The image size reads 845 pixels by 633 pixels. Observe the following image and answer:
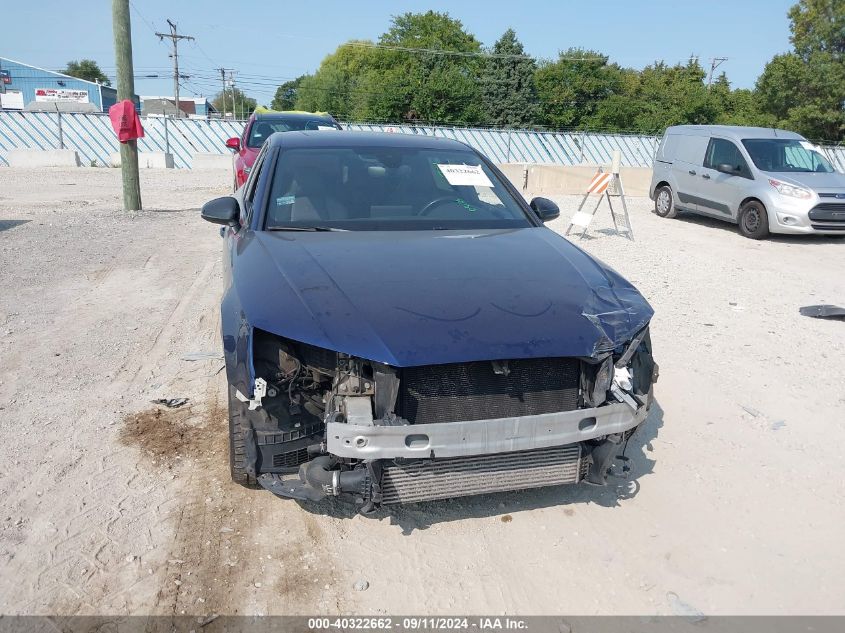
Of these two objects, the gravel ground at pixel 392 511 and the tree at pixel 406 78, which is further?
the tree at pixel 406 78

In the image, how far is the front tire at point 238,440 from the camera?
285cm

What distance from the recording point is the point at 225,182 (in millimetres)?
20938

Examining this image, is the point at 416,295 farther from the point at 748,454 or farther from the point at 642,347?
the point at 748,454

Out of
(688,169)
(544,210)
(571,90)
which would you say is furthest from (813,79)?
(544,210)

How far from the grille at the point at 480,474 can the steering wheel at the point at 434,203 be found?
6.03 ft

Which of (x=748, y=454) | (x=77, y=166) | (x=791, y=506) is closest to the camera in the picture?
(x=791, y=506)

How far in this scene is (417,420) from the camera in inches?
106

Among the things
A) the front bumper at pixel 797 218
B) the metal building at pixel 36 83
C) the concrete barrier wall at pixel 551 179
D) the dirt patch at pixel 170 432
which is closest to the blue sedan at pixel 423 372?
the dirt patch at pixel 170 432

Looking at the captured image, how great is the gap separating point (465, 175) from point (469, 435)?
226 cm

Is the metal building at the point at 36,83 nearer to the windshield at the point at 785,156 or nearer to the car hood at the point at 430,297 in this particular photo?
the windshield at the point at 785,156

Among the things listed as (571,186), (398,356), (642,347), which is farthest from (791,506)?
(571,186)

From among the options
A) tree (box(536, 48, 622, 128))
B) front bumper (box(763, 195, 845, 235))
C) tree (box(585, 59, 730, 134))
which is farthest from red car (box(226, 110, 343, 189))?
tree (box(536, 48, 622, 128))

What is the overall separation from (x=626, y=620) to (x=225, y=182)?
20.3 m

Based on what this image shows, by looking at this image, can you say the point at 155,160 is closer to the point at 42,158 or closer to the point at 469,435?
the point at 42,158
